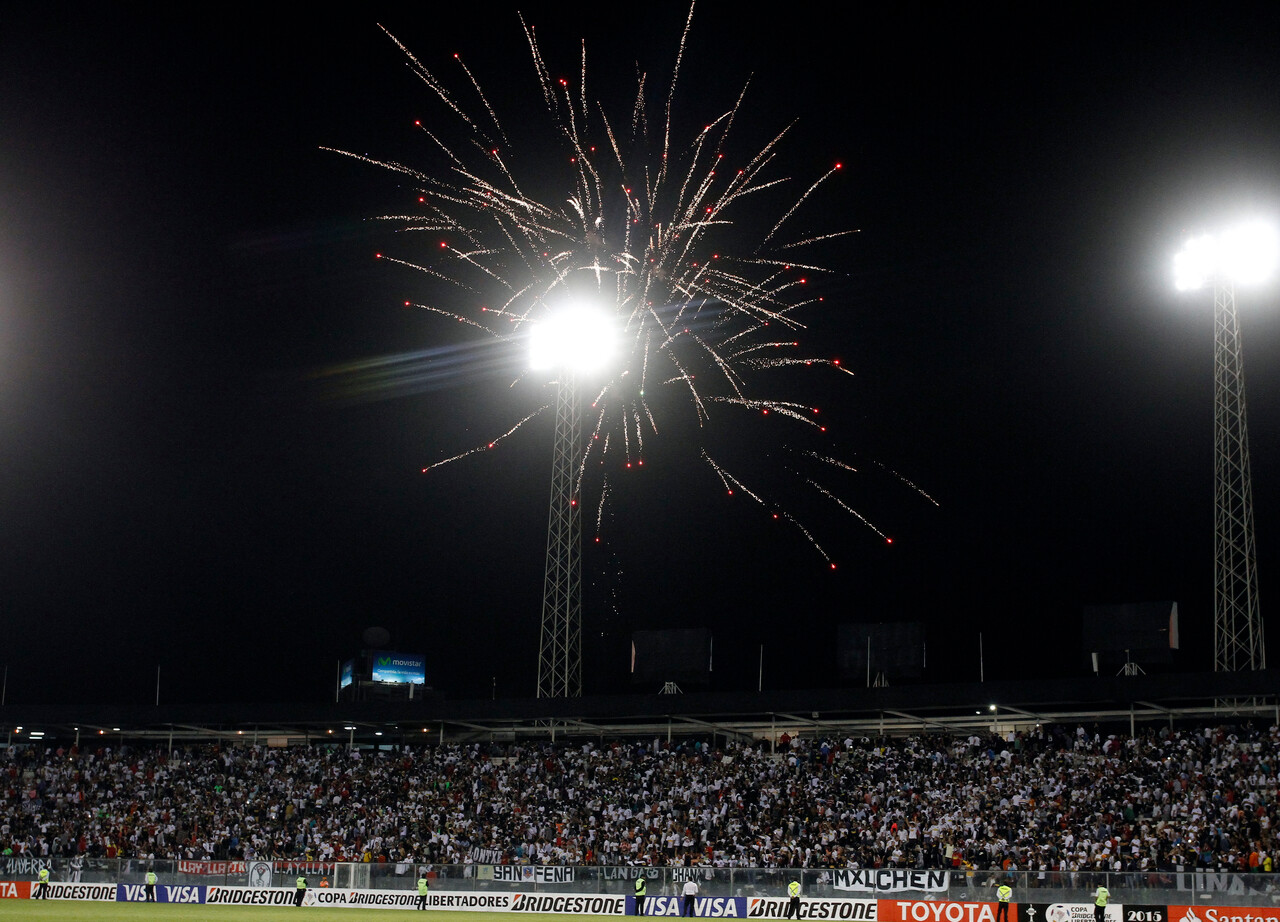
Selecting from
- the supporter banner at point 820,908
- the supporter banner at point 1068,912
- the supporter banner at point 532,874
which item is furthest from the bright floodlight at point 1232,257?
the supporter banner at point 532,874

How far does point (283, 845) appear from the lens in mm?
52812

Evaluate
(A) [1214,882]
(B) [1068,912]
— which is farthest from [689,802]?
(A) [1214,882]

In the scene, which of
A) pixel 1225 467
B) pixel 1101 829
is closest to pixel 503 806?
pixel 1101 829

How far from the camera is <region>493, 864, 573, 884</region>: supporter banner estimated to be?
138 feet

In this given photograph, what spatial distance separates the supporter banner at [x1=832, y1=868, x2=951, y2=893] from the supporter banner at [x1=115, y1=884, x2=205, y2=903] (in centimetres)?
2216

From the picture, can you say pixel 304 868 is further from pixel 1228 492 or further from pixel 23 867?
pixel 1228 492

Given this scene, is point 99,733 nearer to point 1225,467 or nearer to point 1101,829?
point 1101,829

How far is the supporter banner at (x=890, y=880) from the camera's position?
3678 centimetres

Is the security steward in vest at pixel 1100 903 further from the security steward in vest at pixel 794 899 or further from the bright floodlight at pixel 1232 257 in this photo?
the bright floodlight at pixel 1232 257

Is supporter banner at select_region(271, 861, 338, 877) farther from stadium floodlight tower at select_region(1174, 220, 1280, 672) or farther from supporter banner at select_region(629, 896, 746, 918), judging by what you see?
stadium floodlight tower at select_region(1174, 220, 1280, 672)

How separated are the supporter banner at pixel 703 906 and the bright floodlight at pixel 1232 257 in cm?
2524

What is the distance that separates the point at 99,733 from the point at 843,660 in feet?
124

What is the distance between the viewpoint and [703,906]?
130 ft

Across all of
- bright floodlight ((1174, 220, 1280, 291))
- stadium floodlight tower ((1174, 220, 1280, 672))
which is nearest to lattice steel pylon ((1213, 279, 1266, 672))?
stadium floodlight tower ((1174, 220, 1280, 672))
